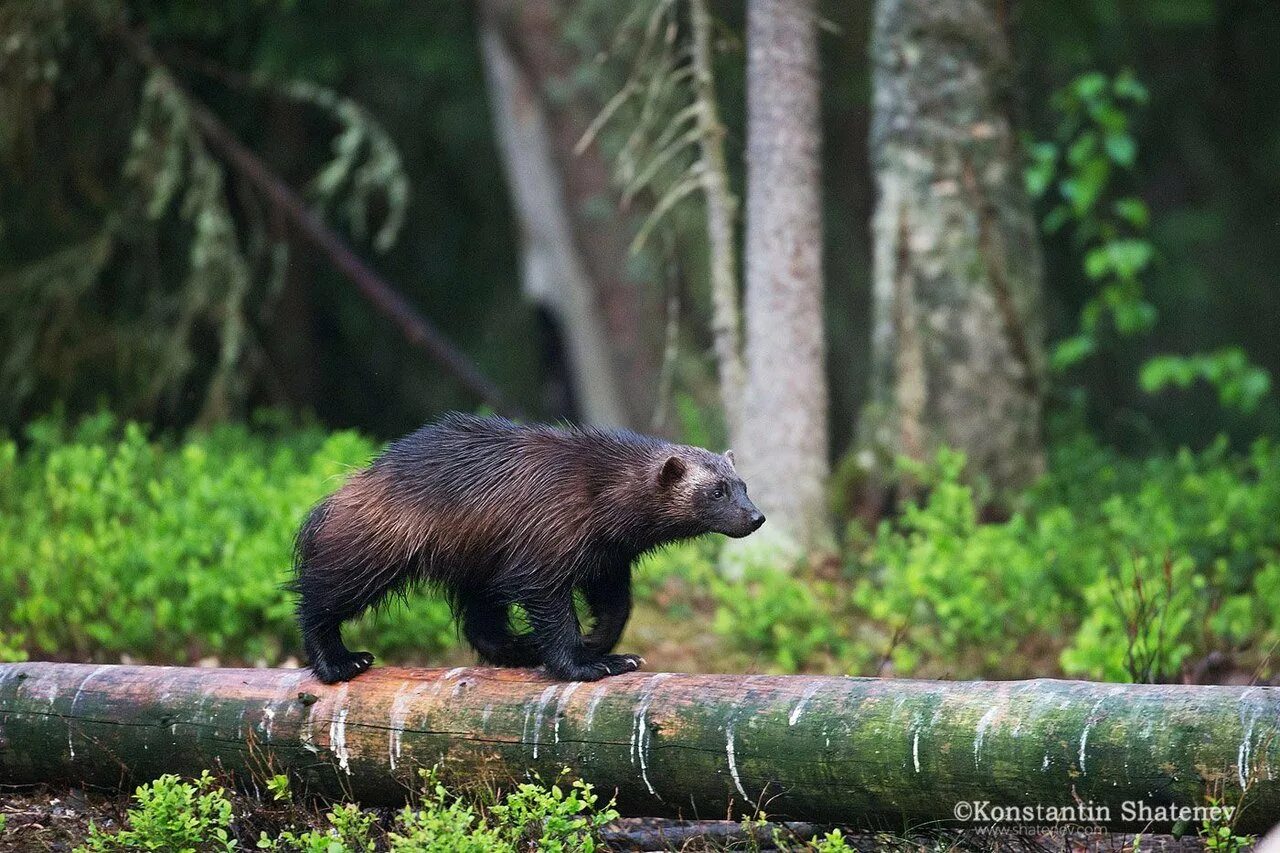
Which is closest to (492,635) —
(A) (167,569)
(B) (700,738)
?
(B) (700,738)

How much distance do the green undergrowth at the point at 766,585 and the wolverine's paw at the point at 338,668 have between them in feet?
5.86

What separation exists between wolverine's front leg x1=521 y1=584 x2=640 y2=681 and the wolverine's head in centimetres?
58

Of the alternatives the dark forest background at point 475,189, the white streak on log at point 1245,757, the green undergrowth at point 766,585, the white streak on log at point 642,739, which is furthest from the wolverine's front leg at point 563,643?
the dark forest background at point 475,189

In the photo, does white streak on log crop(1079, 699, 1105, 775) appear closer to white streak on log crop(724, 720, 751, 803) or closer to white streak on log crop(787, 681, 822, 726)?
white streak on log crop(787, 681, 822, 726)

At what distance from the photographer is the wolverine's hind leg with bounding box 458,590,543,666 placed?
20.1 ft

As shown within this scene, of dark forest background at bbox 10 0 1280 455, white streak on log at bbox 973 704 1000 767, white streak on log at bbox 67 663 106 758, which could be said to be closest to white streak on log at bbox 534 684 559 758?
white streak on log at bbox 973 704 1000 767

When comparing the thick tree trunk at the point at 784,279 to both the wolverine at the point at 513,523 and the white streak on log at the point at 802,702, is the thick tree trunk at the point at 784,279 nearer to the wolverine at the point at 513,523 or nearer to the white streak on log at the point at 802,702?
the wolverine at the point at 513,523

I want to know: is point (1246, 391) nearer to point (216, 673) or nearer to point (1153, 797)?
point (1153, 797)

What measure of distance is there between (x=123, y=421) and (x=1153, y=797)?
36.0 ft

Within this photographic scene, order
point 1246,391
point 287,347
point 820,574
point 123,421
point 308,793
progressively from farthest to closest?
point 287,347, point 123,421, point 1246,391, point 820,574, point 308,793

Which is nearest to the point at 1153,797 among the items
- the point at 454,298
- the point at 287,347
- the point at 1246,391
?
the point at 1246,391

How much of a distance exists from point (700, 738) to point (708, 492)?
1281 millimetres

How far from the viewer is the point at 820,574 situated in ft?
30.3

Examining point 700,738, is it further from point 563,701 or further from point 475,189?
point 475,189
